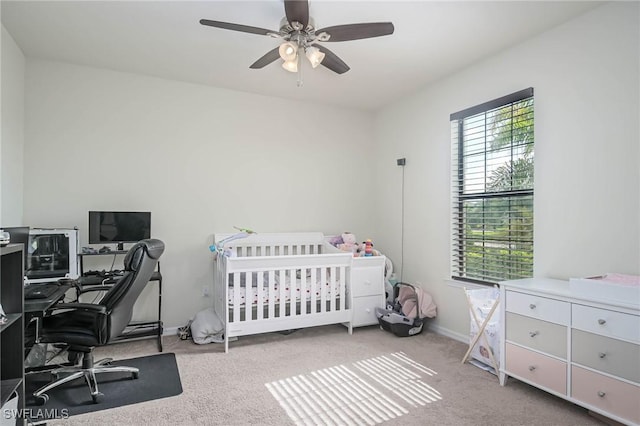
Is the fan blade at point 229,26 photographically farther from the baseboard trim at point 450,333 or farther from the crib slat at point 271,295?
the baseboard trim at point 450,333

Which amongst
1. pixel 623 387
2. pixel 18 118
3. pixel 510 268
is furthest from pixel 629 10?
pixel 18 118

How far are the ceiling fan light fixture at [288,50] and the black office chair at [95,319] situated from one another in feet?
5.04

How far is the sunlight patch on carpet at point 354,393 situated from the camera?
2086 millimetres

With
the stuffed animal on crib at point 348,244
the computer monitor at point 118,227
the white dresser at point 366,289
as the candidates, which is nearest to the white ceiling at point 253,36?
the computer monitor at point 118,227

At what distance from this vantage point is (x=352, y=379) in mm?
2557

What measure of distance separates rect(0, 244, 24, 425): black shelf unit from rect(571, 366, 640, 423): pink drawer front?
279cm

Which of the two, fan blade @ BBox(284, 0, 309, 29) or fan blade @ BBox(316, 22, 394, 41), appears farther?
fan blade @ BBox(316, 22, 394, 41)

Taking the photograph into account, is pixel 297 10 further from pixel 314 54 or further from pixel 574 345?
pixel 574 345

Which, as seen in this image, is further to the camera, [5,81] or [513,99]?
[513,99]

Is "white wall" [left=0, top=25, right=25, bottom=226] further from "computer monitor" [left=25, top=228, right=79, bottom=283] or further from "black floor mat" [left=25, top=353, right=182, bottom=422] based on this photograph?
"black floor mat" [left=25, top=353, right=182, bottom=422]

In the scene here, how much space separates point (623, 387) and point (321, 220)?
10.0 feet

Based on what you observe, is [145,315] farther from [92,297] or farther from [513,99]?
[513,99]

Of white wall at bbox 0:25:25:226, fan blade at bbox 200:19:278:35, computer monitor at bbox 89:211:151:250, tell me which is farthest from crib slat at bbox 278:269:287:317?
white wall at bbox 0:25:25:226

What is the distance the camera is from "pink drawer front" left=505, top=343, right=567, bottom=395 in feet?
6.99
